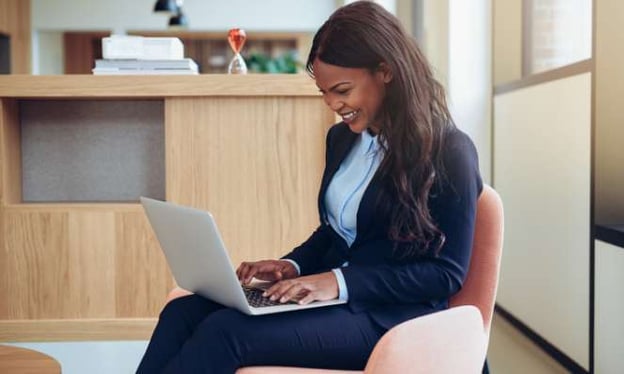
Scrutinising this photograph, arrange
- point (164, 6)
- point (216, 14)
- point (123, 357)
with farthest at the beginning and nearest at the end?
point (216, 14), point (164, 6), point (123, 357)

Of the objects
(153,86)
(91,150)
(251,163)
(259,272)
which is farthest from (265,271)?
(91,150)

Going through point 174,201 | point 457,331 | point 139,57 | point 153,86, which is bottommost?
point 457,331

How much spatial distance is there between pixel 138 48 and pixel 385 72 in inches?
56.1

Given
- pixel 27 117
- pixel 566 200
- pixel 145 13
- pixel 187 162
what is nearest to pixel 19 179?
pixel 27 117

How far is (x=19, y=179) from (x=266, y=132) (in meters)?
0.93

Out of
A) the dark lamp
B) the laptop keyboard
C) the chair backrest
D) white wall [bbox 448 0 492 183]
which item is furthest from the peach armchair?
the dark lamp

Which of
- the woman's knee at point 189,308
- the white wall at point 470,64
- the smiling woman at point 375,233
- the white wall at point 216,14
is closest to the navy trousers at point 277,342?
the smiling woman at point 375,233

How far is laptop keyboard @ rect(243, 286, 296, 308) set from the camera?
1.41m

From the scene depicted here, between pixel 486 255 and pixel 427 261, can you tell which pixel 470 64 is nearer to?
pixel 486 255

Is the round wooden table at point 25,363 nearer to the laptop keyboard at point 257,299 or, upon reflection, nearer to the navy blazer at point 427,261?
the laptop keyboard at point 257,299

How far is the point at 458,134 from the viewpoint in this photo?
149 centimetres

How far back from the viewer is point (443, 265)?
1445 mm

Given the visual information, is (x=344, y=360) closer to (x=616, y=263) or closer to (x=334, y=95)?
(x=334, y=95)

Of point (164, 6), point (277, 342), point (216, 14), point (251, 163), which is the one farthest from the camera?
point (216, 14)
